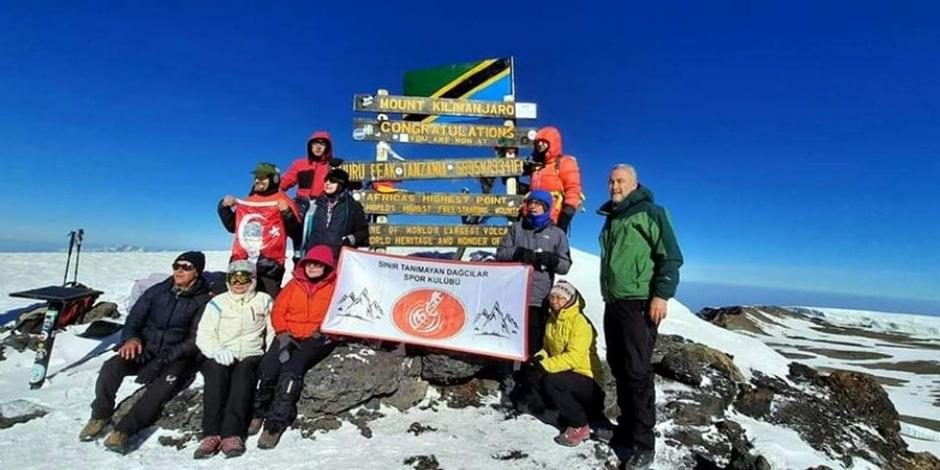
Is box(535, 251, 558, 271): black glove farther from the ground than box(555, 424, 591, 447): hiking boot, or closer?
farther from the ground

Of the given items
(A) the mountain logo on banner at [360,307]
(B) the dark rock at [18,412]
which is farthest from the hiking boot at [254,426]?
(B) the dark rock at [18,412]

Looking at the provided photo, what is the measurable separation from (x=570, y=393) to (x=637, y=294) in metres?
1.43

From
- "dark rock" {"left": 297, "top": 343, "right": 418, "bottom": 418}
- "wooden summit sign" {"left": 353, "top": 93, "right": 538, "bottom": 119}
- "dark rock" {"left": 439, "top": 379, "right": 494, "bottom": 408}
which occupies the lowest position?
"dark rock" {"left": 439, "top": 379, "right": 494, "bottom": 408}

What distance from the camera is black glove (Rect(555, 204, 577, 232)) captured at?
24.0 feet

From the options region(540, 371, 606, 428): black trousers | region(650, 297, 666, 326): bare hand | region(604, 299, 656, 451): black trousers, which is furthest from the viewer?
region(540, 371, 606, 428): black trousers

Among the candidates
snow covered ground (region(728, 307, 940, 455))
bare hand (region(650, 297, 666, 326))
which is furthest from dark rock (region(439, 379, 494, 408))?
snow covered ground (region(728, 307, 940, 455))

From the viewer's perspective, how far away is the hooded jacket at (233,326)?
209 inches

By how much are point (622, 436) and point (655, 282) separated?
1.78 m

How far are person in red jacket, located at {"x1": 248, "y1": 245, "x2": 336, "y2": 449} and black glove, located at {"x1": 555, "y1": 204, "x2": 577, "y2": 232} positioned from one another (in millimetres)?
3448

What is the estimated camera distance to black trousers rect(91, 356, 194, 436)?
16.2 ft

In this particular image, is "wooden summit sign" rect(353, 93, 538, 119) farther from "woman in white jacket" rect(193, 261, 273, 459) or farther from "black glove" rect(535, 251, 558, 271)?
"woman in white jacket" rect(193, 261, 273, 459)

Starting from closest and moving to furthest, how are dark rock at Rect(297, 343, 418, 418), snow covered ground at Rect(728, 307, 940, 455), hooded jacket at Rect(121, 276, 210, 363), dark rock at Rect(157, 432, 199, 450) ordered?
dark rock at Rect(157, 432, 199, 450) → hooded jacket at Rect(121, 276, 210, 363) → dark rock at Rect(297, 343, 418, 418) → snow covered ground at Rect(728, 307, 940, 455)

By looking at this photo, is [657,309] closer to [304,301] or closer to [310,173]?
[304,301]

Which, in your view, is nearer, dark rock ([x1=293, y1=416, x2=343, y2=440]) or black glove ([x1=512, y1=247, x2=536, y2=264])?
dark rock ([x1=293, y1=416, x2=343, y2=440])
